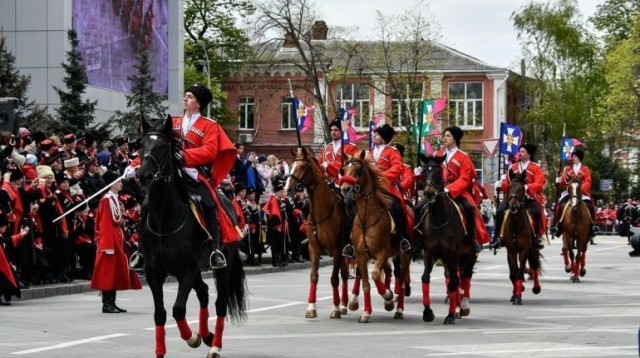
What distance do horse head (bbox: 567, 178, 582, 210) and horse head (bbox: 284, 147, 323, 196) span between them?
1195 centimetres

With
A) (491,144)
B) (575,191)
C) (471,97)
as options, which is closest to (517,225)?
(575,191)

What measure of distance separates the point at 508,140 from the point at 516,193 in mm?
12988

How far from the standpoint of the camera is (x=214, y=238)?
44.3 feet

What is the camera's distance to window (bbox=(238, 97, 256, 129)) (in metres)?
93.4

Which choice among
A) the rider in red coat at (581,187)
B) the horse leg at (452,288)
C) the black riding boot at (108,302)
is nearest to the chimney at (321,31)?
the rider in red coat at (581,187)

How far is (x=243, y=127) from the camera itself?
94.6 m

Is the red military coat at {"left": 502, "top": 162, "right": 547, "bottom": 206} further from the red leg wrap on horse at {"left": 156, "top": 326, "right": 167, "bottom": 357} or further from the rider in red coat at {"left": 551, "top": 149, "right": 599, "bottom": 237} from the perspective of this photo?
the red leg wrap on horse at {"left": 156, "top": 326, "right": 167, "bottom": 357}

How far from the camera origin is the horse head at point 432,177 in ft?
59.1

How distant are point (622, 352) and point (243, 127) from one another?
8100cm

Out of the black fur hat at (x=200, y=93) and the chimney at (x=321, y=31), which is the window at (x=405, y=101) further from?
the black fur hat at (x=200, y=93)

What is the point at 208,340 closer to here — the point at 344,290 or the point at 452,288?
the point at 452,288

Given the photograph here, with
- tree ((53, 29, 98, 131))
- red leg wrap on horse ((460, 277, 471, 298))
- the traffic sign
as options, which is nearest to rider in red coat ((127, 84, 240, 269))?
red leg wrap on horse ((460, 277, 471, 298))

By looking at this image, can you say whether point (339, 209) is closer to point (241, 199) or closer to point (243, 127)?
point (241, 199)

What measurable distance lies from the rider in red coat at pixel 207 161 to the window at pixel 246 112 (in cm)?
7884
